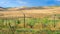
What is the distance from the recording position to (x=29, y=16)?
12.7 metres

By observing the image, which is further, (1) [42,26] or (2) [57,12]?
(2) [57,12]

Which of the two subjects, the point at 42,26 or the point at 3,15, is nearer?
the point at 42,26

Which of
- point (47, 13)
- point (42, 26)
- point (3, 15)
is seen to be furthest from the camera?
point (47, 13)

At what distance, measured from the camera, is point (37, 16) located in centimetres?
1247

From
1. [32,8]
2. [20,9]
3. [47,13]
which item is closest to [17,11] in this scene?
[20,9]

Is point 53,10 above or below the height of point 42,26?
above

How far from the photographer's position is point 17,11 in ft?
40.8

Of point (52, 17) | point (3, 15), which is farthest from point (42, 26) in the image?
point (3, 15)

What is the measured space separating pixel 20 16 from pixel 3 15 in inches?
42.8

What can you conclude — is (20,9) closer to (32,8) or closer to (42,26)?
(32,8)

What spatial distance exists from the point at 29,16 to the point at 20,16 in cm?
66

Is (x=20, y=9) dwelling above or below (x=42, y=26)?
above

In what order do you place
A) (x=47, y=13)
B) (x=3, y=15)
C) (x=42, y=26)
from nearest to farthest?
1. (x=42, y=26)
2. (x=3, y=15)
3. (x=47, y=13)

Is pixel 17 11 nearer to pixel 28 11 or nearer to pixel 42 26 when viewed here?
pixel 28 11
